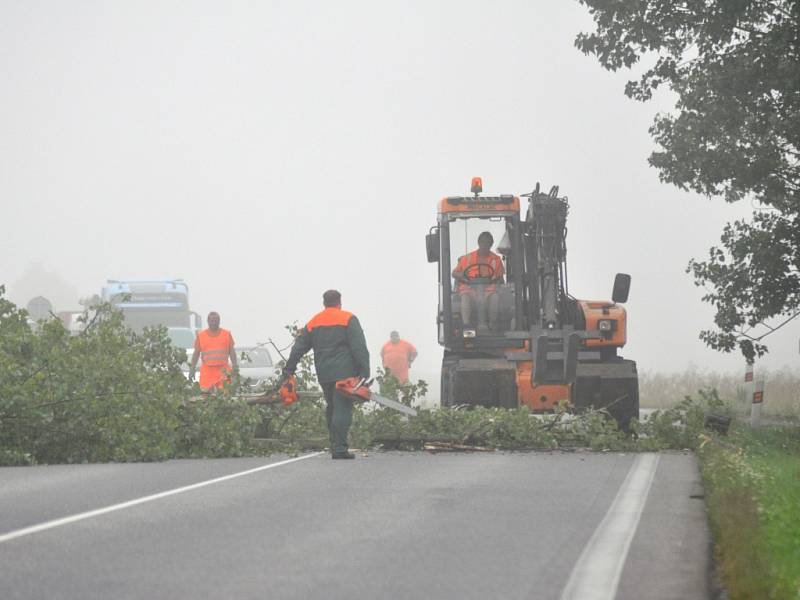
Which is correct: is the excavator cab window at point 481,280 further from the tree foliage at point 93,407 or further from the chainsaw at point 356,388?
the tree foliage at point 93,407

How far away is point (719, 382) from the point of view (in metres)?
40.5

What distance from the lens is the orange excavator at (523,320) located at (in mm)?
19109

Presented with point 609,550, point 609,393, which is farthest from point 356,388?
point 609,550

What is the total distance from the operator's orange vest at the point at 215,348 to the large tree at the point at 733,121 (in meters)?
6.78

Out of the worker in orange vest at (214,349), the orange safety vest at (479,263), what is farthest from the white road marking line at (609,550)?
the worker in orange vest at (214,349)

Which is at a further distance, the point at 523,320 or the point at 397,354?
the point at 397,354

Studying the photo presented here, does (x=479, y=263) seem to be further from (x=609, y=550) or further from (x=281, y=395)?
(x=609, y=550)

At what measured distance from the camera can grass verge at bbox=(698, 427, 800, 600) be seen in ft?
23.1

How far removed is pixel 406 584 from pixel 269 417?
1096 cm

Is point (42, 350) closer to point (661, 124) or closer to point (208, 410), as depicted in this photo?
point (208, 410)

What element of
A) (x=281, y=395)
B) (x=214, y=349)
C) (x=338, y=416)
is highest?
(x=214, y=349)

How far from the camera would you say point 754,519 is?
9312 millimetres

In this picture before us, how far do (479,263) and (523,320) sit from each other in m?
1.06

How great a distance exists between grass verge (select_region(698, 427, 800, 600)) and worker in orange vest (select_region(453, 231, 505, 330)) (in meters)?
4.58
